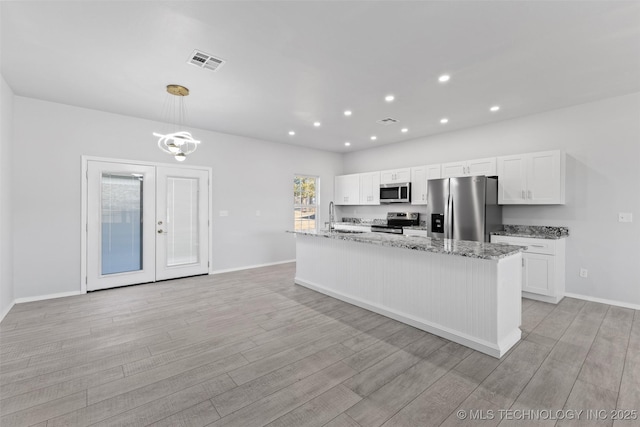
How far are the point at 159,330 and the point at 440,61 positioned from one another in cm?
406

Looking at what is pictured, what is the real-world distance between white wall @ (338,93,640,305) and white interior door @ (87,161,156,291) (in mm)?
6182

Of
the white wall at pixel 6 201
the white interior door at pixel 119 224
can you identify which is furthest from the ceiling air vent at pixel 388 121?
the white wall at pixel 6 201

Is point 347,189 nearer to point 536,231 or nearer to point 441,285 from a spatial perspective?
point 536,231

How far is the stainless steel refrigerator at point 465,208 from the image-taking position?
4.38 m

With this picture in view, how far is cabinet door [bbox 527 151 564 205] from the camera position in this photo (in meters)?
3.98

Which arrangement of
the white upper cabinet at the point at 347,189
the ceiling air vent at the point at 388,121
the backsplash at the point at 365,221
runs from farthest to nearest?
the white upper cabinet at the point at 347,189 < the backsplash at the point at 365,221 < the ceiling air vent at the point at 388,121

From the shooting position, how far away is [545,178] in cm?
408

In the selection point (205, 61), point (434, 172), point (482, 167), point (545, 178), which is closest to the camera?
point (205, 61)

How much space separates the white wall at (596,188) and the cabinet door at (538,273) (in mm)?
590

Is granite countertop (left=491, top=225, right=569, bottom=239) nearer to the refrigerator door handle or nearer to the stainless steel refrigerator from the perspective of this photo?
the stainless steel refrigerator

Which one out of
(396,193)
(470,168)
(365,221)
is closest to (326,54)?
(470,168)

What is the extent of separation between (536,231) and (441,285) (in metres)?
2.74

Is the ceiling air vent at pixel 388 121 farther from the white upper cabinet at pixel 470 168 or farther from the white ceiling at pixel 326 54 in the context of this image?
the white upper cabinet at pixel 470 168

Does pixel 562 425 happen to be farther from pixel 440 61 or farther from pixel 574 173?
pixel 574 173
